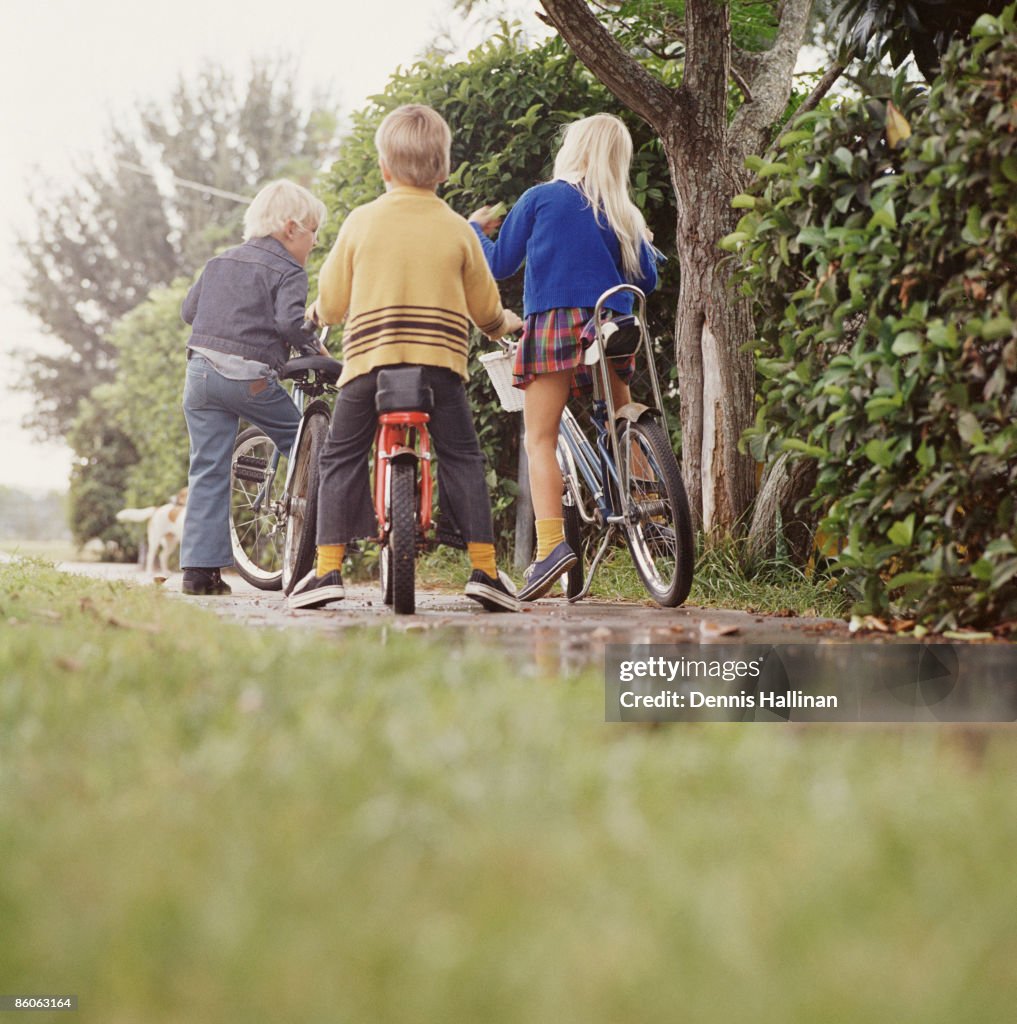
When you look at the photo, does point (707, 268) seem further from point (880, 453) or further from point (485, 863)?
point (485, 863)

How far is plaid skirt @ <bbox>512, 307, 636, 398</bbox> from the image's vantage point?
4.77 meters

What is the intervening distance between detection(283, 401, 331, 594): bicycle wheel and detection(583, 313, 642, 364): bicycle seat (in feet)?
3.81

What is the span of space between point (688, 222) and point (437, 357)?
1.88 m

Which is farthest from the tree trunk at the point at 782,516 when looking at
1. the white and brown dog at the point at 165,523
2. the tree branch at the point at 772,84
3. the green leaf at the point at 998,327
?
the white and brown dog at the point at 165,523

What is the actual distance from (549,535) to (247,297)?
1.77 meters

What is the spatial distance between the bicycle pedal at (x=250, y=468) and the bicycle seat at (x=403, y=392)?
1.94m

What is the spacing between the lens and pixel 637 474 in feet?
15.3

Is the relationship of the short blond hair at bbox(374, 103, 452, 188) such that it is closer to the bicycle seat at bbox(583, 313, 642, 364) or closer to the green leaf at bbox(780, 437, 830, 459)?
the bicycle seat at bbox(583, 313, 642, 364)

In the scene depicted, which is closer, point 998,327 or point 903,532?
point 998,327

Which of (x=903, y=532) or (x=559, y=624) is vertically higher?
(x=903, y=532)

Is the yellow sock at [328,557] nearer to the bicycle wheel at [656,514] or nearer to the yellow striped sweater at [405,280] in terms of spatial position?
the yellow striped sweater at [405,280]

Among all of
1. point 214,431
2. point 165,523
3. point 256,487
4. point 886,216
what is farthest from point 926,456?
point 165,523

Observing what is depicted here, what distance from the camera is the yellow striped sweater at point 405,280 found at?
414 centimetres

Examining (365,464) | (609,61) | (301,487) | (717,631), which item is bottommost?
(717,631)
